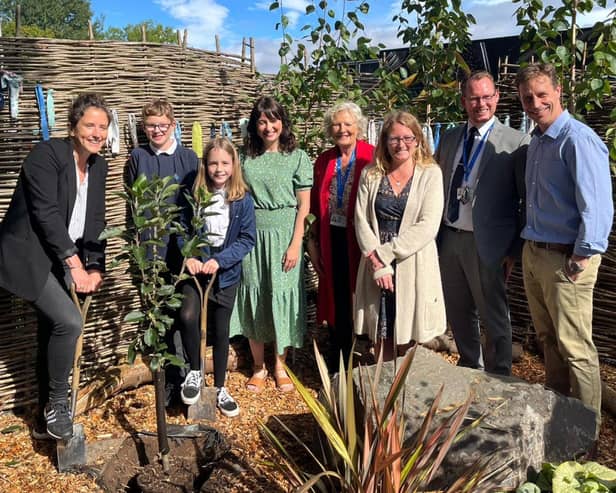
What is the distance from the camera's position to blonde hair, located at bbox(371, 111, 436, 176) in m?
3.18

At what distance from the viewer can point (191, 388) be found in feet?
11.0

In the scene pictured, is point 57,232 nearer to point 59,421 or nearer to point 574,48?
point 59,421

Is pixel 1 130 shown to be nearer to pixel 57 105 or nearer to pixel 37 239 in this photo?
pixel 57 105

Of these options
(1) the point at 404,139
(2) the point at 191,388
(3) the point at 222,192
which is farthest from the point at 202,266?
(1) the point at 404,139

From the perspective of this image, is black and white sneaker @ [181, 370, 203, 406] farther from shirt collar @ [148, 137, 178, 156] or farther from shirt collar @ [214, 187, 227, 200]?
shirt collar @ [148, 137, 178, 156]

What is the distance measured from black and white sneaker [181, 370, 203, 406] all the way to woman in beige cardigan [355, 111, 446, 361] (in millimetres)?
1106

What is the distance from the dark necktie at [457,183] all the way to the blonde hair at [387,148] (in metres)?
0.19

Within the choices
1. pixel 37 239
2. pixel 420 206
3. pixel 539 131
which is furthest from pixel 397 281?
pixel 37 239

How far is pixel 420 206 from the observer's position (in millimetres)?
3197

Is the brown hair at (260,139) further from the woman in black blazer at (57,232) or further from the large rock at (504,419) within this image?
the large rock at (504,419)

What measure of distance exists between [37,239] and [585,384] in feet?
9.74

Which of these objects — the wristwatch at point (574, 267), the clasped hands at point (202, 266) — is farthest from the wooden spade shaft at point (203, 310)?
the wristwatch at point (574, 267)

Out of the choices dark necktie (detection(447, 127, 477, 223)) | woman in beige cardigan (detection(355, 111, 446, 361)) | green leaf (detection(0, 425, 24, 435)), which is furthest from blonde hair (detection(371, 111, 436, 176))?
green leaf (detection(0, 425, 24, 435))

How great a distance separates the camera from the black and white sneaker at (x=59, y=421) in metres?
2.86
